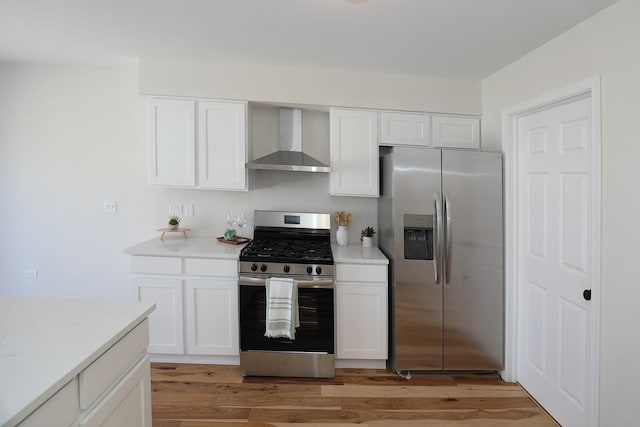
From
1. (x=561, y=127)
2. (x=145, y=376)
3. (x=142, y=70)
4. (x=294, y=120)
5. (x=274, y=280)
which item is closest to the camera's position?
(x=145, y=376)

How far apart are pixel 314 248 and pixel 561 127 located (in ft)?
6.56

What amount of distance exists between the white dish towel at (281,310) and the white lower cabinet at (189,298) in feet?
1.16

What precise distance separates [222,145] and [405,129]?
5.44 ft

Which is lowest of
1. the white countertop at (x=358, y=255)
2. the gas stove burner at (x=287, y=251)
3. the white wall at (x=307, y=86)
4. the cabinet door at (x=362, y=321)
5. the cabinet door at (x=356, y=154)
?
the cabinet door at (x=362, y=321)

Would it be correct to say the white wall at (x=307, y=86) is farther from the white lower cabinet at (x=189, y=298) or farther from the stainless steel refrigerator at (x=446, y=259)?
the white lower cabinet at (x=189, y=298)

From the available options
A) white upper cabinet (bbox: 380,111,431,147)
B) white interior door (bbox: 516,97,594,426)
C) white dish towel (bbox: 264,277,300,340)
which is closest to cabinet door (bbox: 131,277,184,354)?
white dish towel (bbox: 264,277,300,340)

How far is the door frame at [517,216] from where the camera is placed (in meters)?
1.76

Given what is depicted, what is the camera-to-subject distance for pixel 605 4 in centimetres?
171

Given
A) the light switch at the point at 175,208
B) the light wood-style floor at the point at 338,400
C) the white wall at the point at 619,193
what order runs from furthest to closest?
1. the light switch at the point at 175,208
2. the light wood-style floor at the point at 338,400
3. the white wall at the point at 619,193

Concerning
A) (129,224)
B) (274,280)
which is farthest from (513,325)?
(129,224)

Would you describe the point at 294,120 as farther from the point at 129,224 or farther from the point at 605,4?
the point at 605,4

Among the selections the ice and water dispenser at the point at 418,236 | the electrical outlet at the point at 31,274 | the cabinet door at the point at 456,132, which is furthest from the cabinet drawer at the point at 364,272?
the electrical outlet at the point at 31,274

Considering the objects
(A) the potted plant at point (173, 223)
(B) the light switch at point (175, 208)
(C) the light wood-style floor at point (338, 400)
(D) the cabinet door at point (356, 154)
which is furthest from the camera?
(B) the light switch at point (175, 208)

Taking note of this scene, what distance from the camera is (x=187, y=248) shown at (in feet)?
8.96
